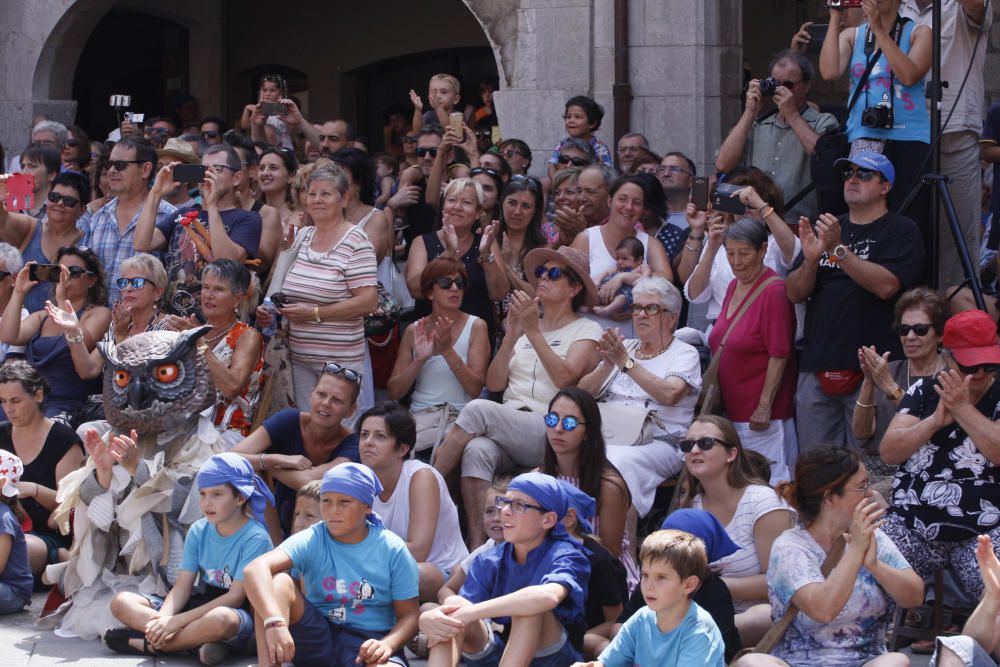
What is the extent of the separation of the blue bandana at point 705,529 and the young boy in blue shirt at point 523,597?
14.5 inches

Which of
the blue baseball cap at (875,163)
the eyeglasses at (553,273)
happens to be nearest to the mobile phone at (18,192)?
the eyeglasses at (553,273)

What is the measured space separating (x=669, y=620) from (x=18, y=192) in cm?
516

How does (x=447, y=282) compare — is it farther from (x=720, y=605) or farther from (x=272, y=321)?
Answer: (x=720, y=605)

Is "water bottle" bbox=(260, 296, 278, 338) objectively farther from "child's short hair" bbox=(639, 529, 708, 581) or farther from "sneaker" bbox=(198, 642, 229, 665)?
"child's short hair" bbox=(639, 529, 708, 581)

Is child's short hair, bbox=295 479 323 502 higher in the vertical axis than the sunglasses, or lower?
lower

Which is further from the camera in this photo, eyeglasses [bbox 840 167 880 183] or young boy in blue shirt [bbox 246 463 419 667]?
eyeglasses [bbox 840 167 880 183]

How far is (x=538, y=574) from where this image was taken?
5.42 metres

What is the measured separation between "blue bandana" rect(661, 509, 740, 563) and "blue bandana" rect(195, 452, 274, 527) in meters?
1.70

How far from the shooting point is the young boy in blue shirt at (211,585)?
592cm

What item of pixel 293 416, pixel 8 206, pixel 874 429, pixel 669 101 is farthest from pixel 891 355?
pixel 8 206

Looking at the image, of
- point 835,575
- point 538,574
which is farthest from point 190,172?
point 835,575

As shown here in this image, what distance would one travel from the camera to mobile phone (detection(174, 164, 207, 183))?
798cm

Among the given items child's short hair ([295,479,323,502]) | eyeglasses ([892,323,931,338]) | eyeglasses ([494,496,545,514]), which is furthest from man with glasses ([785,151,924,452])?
child's short hair ([295,479,323,502])

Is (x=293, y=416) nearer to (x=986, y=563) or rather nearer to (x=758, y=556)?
(x=758, y=556)
